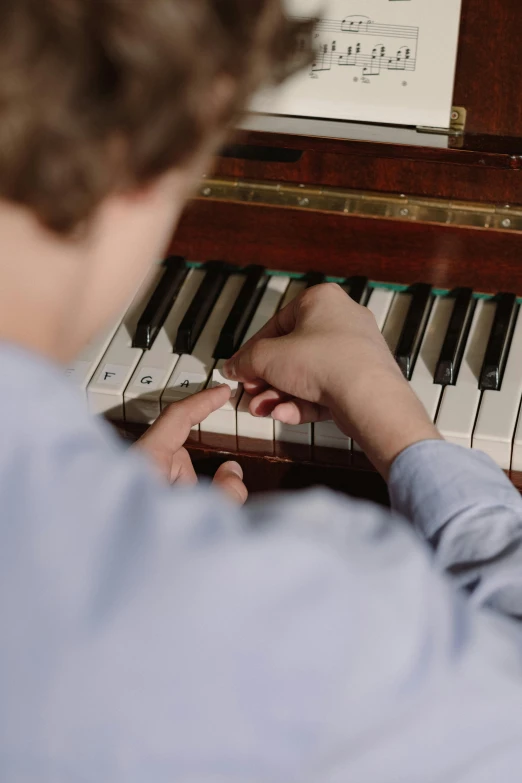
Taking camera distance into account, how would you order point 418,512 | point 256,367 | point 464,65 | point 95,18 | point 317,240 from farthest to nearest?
point 317,240 → point 464,65 → point 256,367 → point 418,512 → point 95,18

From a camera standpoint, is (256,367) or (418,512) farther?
(256,367)

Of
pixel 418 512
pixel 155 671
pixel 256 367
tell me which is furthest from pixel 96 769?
pixel 256 367

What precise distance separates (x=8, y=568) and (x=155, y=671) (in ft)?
0.36

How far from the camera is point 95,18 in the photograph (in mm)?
581

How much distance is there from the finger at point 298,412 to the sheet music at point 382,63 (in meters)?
0.48

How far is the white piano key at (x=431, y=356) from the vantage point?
1.46 meters

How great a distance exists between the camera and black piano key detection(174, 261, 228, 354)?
61.9 inches

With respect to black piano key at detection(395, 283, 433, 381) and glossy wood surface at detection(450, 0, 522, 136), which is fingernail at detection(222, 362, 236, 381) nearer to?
black piano key at detection(395, 283, 433, 381)

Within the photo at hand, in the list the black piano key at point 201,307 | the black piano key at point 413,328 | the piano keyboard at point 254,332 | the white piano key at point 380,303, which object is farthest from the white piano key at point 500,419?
the black piano key at point 201,307

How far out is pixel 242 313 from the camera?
5.33 feet

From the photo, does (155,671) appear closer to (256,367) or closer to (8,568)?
(8,568)

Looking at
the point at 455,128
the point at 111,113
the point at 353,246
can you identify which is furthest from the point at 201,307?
the point at 111,113

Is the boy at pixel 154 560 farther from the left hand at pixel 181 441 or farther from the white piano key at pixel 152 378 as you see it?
the white piano key at pixel 152 378

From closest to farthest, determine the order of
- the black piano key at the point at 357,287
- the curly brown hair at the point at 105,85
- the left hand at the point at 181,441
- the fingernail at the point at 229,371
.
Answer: the curly brown hair at the point at 105,85, the left hand at the point at 181,441, the fingernail at the point at 229,371, the black piano key at the point at 357,287
